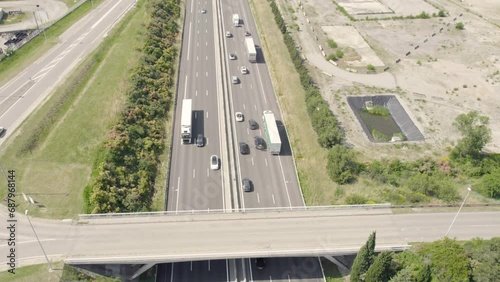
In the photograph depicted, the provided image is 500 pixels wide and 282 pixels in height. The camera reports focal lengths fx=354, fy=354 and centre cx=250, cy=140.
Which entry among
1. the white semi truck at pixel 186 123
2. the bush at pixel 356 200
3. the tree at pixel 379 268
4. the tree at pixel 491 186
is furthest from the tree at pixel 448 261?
the white semi truck at pixel 186 123

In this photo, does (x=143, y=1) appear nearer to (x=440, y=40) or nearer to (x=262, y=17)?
(x=262, y=17)

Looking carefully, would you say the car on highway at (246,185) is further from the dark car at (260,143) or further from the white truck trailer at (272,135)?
the dark car at (260,143)

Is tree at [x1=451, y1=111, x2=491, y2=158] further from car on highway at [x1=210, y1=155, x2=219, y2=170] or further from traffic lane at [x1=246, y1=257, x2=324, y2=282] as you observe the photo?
car on highway at [x1=210, y1=155, x2=219, y2=170]

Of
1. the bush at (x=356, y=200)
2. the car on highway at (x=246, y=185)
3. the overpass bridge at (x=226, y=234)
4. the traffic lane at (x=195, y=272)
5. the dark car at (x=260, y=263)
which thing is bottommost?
the traffic lane at (x=195, y=272)

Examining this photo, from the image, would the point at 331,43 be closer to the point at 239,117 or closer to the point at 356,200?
the point at 239,117

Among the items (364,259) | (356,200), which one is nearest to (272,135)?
(356,200)

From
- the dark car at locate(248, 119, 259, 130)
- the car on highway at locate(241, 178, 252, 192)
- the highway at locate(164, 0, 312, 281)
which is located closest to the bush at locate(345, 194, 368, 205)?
the highway at locate(164, 0, 312, 281)

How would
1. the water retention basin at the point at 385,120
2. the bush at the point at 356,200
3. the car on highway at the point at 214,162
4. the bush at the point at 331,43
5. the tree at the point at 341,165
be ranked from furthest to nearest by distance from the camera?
the bush at the point at 331,43
the water retention basin at the point at 385,120
the car on highway at the point at 214,162
the tree at the point at 341,165
the bush at the point at 356,200
